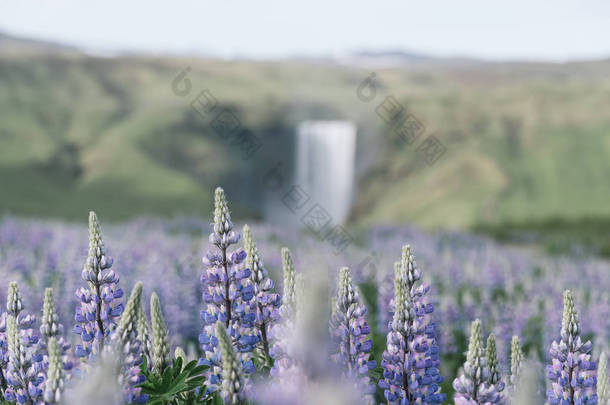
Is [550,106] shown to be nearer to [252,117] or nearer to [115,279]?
[252,117]

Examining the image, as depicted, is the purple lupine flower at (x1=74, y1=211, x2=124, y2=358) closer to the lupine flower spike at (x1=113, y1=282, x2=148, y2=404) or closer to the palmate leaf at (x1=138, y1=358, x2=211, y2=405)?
the palmate leaf at (x1=138, y1=358, x2=211, y2=405)

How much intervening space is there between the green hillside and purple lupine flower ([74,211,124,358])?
51.4 metres

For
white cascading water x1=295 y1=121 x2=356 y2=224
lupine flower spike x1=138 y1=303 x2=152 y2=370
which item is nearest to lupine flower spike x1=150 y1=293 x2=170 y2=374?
lupine flower spike x1=138 y1=303 x2=152 y2=370

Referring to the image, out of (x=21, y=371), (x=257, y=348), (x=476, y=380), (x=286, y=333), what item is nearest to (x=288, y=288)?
(x=286, y=333)

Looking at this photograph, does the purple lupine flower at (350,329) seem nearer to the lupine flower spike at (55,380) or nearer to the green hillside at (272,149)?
the lupine flower spike at (55,380)

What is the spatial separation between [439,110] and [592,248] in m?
72.0

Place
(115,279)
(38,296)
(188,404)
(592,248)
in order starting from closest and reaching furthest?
(188,404) → (115,279) → (38,296) → (592,248)

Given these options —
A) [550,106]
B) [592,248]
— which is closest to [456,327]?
[592,248]

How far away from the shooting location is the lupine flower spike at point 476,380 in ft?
9.41

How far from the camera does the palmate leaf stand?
2912 mm

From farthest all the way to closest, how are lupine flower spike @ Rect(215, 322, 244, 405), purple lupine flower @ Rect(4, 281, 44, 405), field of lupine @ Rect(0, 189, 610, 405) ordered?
purple lupine flower @ Rect(4, 281, 44, 405)
lupine flower spike @ Rect(215, 322, 244, 405)
field of lupine @ Rect(0, 189, 610, 405)

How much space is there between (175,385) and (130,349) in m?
0.29

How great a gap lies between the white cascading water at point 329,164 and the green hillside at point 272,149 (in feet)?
7.96

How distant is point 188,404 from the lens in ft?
10.3
